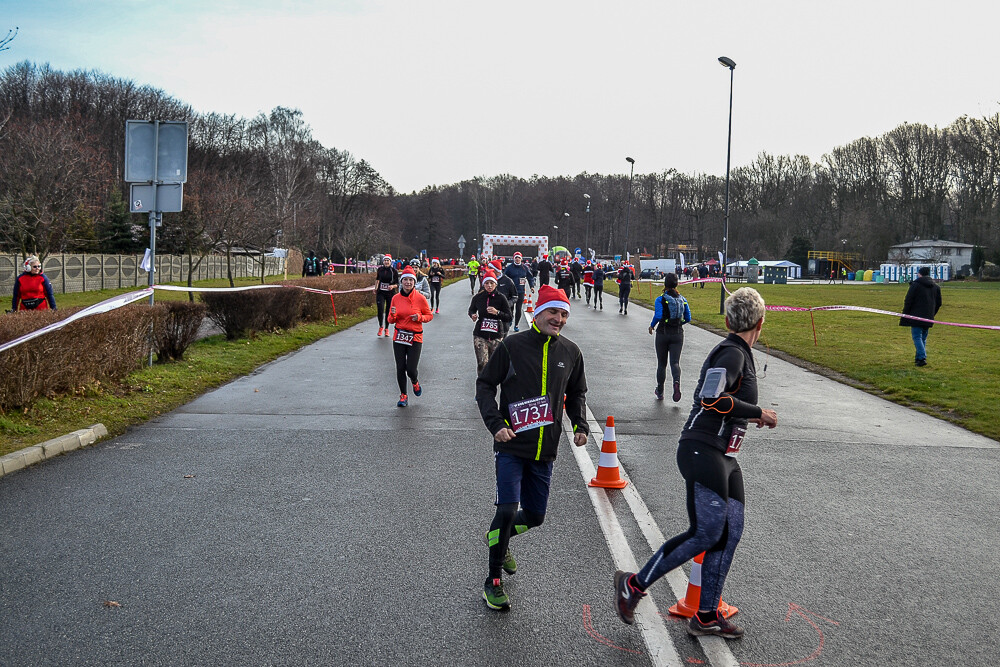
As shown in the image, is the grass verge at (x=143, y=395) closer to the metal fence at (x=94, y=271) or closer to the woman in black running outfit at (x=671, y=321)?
the woman in black running outfit at (x=671, y=321)

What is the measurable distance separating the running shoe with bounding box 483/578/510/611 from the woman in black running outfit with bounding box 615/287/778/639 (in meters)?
0.56

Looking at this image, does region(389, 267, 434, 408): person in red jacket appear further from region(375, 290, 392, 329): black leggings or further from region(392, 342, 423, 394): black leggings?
region(375, 290, 392, 329): black leggings

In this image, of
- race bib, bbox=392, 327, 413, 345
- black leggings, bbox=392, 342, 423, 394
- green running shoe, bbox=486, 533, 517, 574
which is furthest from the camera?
race bib, bbox=392, 327, 413, 345

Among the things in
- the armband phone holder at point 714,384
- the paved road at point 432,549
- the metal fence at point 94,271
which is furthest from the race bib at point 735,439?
the metal fence at point 94,271

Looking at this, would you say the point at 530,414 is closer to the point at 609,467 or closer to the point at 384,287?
the point at 609,467

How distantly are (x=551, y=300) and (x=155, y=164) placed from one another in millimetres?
9508

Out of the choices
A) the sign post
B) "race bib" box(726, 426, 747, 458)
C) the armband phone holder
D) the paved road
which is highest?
the sign post

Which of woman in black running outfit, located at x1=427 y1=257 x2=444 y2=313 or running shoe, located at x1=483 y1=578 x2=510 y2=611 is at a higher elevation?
woman in black running outfit, located at x1=427 y1=257 x2=444 y2=313

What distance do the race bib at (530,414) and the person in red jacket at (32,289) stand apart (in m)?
10.7

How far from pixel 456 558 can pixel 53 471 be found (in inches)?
159

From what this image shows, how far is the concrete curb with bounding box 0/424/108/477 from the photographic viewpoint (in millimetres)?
6973

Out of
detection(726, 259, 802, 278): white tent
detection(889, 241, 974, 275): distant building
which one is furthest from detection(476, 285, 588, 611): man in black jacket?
detection(889, 241, 974, 275): distant building

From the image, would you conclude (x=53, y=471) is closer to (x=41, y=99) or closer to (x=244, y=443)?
(x=244, y=443)

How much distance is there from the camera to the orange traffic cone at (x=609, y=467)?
6.66 m
